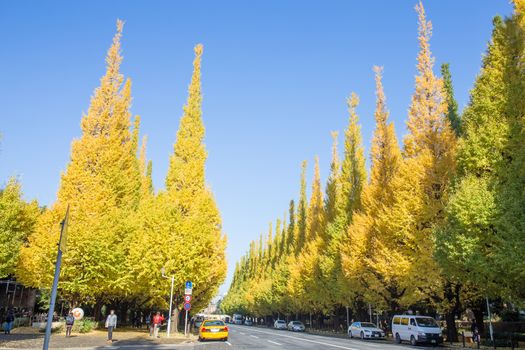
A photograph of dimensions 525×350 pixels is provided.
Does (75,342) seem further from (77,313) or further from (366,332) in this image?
(366,332)

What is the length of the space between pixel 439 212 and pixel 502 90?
28.4 feet

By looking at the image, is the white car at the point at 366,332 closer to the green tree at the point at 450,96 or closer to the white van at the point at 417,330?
the white van at the point at 417,330

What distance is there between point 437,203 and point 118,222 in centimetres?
2041

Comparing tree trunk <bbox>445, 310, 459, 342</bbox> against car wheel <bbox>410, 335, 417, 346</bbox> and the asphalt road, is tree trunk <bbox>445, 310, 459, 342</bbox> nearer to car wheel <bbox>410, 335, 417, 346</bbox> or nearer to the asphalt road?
car wheel <bbox>410, 335, 417, 346</bbox>

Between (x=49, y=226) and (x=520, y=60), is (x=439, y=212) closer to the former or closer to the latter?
(x=520, y=60)

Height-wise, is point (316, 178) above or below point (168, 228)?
above

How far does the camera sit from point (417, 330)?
890 inches

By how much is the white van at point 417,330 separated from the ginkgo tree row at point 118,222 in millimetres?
12714

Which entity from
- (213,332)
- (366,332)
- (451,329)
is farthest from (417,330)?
(213,332)

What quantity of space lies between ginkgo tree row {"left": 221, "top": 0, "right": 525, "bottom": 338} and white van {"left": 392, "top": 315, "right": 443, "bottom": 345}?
5.06 feet

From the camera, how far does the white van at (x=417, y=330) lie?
2230cm

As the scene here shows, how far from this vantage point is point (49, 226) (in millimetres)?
25719

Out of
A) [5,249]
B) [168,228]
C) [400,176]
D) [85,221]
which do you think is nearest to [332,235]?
[400,176]

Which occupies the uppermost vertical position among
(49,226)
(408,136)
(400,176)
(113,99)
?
(113,99)
